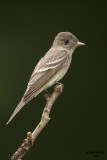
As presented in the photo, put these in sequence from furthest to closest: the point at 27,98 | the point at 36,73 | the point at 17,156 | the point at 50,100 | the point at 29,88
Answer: the point at 36,73
the point at 29,88
the point at 27,98
the point at 50,100
the point at 17,156

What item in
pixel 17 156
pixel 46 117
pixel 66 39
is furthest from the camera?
pixel 66 39

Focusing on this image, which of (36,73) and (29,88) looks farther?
(36,73)

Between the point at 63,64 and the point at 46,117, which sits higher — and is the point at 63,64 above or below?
below

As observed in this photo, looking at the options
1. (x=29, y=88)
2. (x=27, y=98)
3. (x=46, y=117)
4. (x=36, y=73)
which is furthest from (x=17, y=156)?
(x=36, y=73)

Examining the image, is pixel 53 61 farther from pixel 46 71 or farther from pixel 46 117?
pixel 46 117
